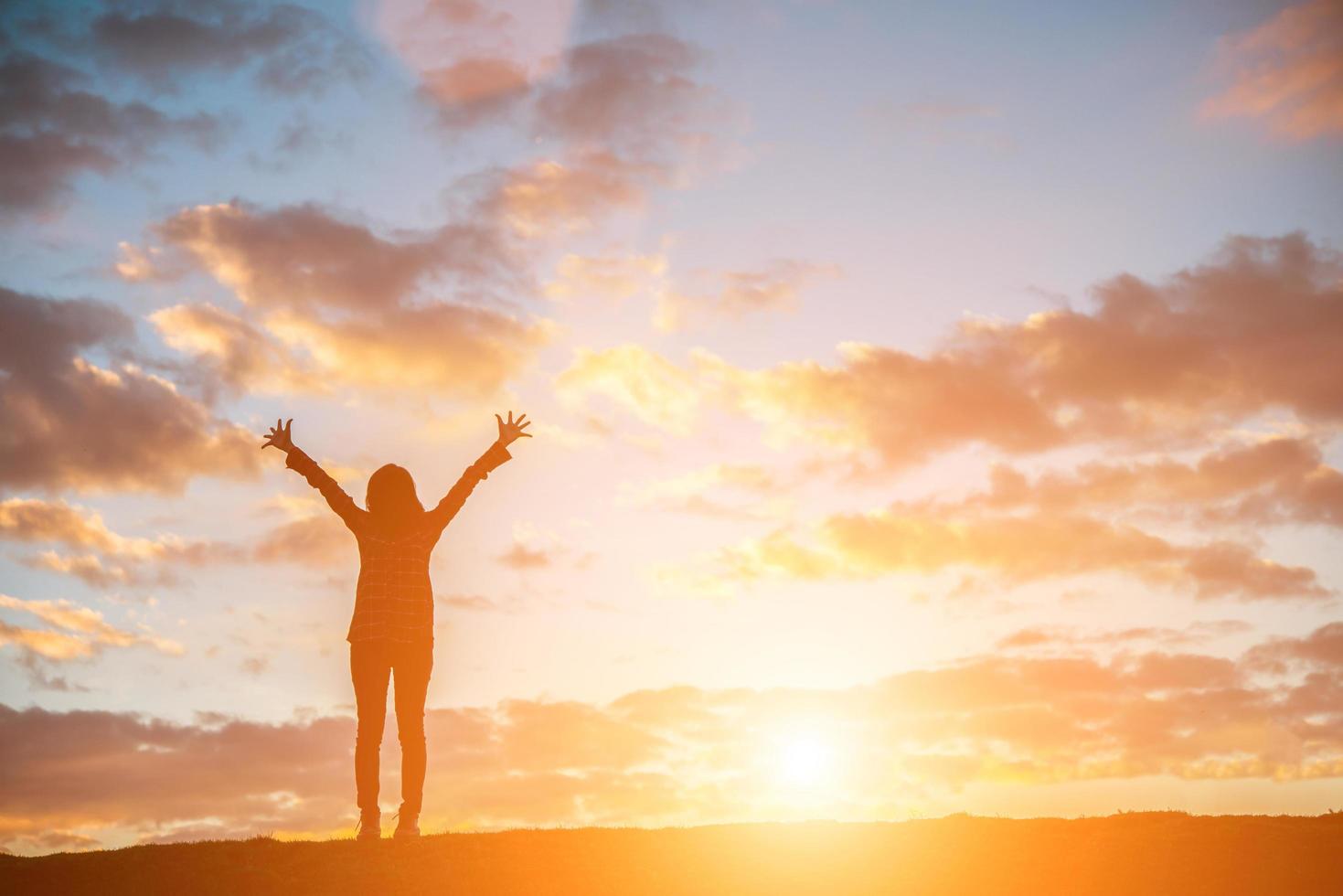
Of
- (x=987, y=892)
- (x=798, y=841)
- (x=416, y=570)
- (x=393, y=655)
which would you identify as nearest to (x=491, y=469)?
(x=416, y=570)

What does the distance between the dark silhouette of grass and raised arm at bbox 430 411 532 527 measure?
4549 mm

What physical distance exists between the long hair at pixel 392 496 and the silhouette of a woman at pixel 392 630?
0.01 m

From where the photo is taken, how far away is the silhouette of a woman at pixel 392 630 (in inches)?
636

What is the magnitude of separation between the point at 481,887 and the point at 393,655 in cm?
339

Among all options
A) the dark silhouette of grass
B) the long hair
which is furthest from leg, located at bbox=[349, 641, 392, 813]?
the long hair

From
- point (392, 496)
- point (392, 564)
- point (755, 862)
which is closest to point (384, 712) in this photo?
point (392, 564)

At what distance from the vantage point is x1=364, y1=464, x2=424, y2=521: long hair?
1647cm

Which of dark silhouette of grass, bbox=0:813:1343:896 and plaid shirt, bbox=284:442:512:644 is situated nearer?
dark silhouette of grass, bbox=0:813:1343:896

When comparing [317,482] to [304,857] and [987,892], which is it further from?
[987,892]

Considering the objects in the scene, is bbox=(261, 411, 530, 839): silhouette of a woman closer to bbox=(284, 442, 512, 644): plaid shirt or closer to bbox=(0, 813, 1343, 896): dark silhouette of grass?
bbox=(284, 442, 512, 644): plaid shirt

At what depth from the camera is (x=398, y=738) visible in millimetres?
16219

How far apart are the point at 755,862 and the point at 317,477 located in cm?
834

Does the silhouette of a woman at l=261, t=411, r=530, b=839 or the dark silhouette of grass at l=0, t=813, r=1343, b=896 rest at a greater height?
the silhouette of a woman at l=261, t=411, r=530, b=839

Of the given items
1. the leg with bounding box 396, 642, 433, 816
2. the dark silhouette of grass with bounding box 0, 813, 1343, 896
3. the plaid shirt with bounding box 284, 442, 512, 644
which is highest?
the plaid shirt with bounding box 284, 442, 512, 644
